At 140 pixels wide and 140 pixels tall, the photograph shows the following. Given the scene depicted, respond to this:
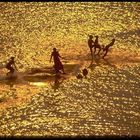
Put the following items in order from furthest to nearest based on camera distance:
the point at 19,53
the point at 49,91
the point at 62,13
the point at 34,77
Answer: the point at 62,13
the point at 19,53
the point at 34,77
the point at 49,91

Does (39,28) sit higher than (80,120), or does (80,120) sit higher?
(39,28)

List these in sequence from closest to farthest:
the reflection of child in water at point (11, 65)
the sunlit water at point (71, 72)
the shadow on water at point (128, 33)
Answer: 1. the sunlit water at point (71, 72)
2. the reflection of child in water at point (11, 65)
3. the shadow on water at point (128, 33)

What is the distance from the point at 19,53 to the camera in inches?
1185

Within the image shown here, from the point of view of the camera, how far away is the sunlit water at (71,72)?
2206cm

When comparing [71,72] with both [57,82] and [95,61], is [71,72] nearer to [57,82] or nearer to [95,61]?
[57,82]

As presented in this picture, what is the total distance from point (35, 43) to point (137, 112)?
11.1 m

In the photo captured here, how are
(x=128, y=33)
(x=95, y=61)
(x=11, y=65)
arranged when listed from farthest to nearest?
1. (x=128, y=33)
2. (x=95, y=61)
3. (x=11, y=65)

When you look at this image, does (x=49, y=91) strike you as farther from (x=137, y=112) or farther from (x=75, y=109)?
(x=137, y=112)

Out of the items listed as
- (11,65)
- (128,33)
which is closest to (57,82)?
(11,65)

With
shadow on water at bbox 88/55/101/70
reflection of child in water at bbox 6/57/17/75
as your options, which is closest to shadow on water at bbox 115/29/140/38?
shadow on water at bbox 88/55/101/70

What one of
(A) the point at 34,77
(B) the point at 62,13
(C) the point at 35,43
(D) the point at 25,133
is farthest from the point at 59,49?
(D) the point at 25,133

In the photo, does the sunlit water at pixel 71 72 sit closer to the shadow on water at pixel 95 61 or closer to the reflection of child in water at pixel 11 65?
the shadow on water at pixel 95 61

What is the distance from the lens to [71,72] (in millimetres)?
27453

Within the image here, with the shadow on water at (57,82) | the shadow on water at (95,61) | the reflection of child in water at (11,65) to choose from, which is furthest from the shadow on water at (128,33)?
the reflection of child in water at (11,65)
